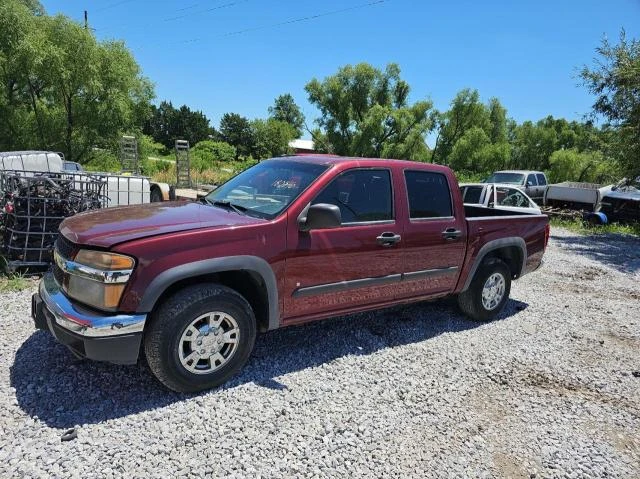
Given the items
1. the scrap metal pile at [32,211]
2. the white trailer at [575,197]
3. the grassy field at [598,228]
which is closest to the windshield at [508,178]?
the white trailer at [575,197]

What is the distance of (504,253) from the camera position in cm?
564

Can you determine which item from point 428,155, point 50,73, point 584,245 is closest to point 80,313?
point 584,245

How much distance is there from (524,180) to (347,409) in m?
17.8

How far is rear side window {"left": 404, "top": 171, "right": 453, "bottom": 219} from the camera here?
4445 mm

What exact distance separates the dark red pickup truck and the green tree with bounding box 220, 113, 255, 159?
67.4 meters

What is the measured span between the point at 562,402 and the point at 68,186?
6226 mm

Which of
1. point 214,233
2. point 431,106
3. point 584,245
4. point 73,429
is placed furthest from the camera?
point 431,106

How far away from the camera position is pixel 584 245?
40.5ft

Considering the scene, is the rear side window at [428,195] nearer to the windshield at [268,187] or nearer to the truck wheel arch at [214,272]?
the windshield at [268,187]

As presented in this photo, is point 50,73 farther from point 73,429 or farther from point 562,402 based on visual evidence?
point 562,402

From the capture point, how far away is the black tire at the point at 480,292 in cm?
524

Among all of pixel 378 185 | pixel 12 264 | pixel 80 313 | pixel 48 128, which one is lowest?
pixel 12 264

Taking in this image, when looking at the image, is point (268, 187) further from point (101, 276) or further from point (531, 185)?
point (531, 185)

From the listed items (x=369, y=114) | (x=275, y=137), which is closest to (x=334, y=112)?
(x=369, y=114)
